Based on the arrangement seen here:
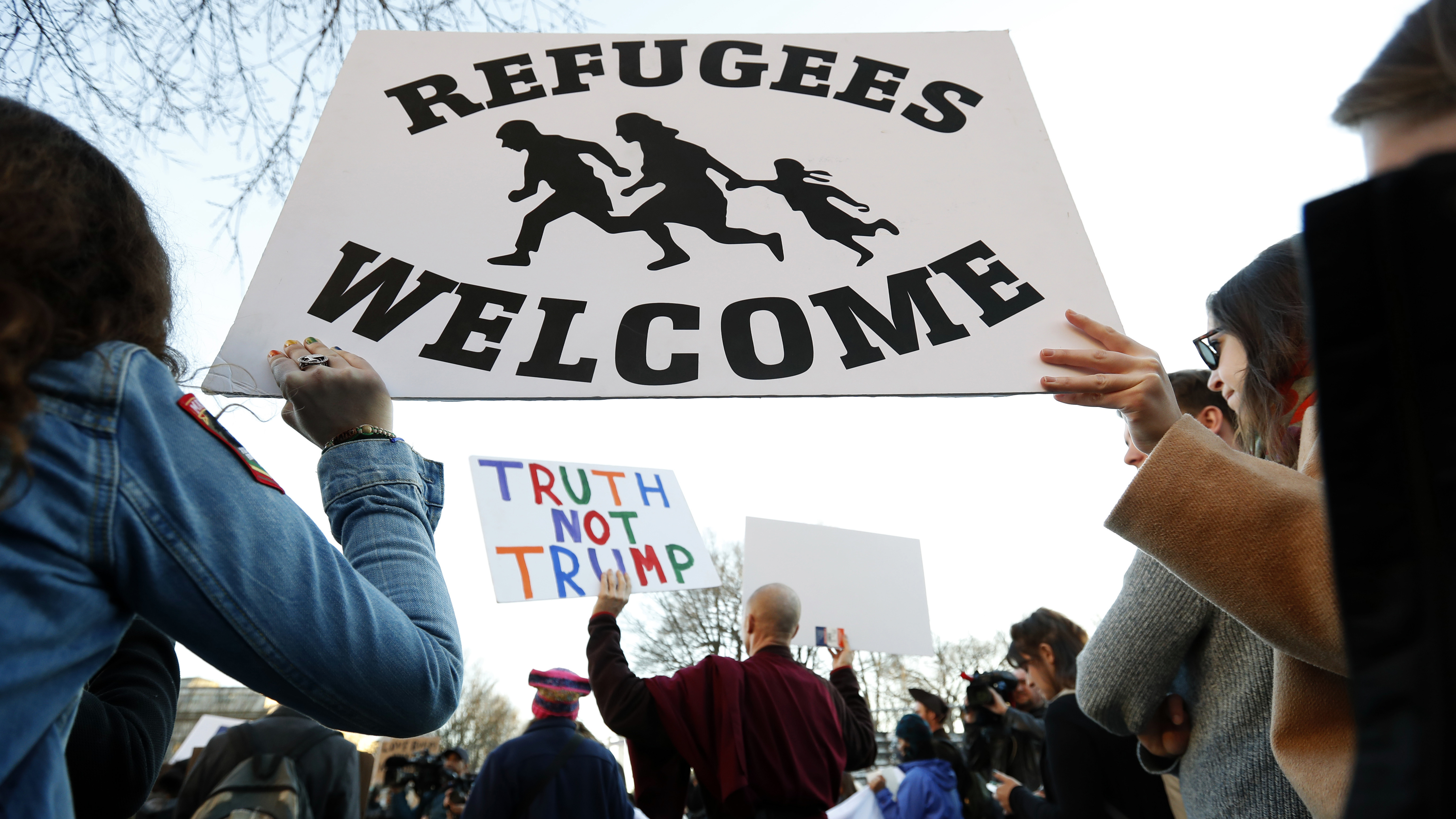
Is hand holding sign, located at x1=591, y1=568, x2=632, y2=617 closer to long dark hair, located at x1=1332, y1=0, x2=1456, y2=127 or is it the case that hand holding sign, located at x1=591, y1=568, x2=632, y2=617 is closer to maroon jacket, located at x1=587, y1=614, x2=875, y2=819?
maroon jacket, located at x1=587, y1=614, x2=875, y2=819

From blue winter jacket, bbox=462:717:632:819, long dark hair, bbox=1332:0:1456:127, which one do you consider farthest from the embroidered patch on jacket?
blue winter jacket, bbox=462:717:632:819

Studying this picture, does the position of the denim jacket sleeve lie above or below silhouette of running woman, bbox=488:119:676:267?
below

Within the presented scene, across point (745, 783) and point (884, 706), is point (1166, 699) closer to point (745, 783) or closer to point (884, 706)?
point (745, 783)

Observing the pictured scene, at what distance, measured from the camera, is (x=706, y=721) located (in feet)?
12.6

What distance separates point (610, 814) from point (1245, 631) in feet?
12.5

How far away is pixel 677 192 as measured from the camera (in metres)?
1.70

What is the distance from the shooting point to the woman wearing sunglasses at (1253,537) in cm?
109

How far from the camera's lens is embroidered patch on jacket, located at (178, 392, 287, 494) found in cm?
88

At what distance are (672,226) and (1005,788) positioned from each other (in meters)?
3.31

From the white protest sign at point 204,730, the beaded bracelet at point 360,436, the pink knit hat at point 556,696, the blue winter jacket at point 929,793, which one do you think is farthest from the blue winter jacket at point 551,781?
the white protest sign at point 204,730

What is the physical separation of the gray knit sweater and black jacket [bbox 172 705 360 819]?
3477 mm

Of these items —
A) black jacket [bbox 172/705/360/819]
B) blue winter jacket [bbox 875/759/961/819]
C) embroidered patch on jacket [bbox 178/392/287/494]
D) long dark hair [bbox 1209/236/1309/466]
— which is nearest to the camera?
embroidered patch on jacket [bbox 178/392/287/494]

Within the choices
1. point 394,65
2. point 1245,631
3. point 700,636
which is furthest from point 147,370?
point 700,636

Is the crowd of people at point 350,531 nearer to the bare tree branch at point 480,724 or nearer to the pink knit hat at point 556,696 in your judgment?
the pink knit hat at point 556,696
